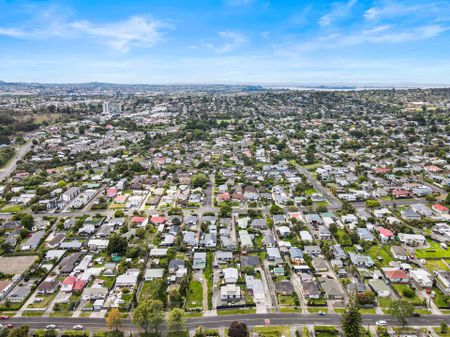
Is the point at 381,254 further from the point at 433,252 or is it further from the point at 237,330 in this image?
the point at 237,330

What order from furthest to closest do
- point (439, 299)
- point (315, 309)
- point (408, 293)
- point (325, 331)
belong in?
point (408, 293), point (439, 299), point (315, 309), point (325, 331)

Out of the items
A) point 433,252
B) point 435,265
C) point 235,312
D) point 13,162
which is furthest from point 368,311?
point 13,162

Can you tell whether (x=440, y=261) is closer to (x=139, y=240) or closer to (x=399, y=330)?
(x=399, y=330)

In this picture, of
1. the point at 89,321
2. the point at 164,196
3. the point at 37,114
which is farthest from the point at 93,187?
the point at 37,114

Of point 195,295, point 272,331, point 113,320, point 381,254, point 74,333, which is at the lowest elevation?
point 74,333

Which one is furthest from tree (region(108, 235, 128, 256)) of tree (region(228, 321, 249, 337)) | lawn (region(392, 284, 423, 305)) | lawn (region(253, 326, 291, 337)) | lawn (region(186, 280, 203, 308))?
lawn (region(392, 284, 423, 305))

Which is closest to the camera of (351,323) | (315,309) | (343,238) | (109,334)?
(351,323)
